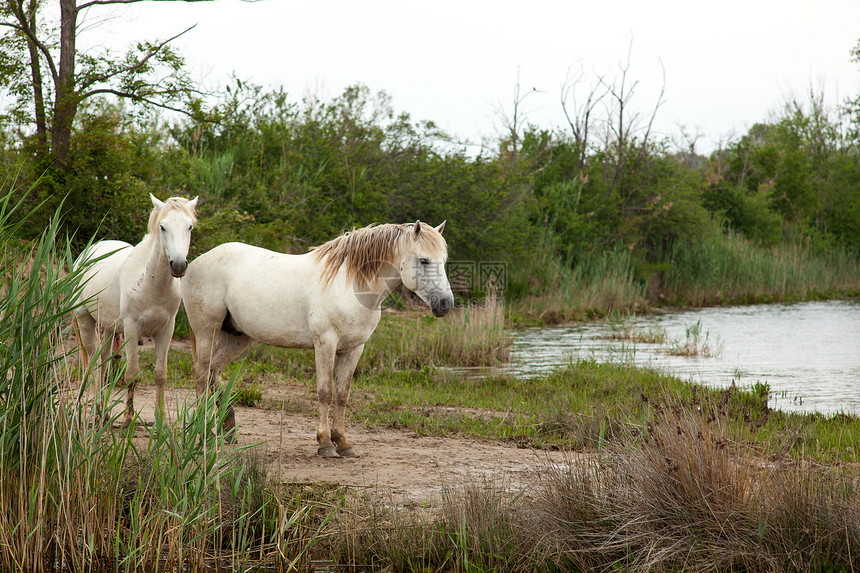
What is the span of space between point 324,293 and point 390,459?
1326mm

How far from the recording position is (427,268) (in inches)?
208

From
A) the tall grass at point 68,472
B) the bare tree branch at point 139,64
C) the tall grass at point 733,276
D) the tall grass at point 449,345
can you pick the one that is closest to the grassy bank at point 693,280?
the tall grass at point 733,276

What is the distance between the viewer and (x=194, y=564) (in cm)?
366

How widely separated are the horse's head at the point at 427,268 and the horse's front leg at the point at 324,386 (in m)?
0.75

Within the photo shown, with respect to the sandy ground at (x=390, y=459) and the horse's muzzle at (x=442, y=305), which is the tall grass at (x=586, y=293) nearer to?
the sandy ground at (x=390, y=459)

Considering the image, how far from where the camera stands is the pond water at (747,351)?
9.28 meters

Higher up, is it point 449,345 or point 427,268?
point 427,268

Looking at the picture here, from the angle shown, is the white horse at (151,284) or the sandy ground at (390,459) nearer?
the sandy ground at (390,459)

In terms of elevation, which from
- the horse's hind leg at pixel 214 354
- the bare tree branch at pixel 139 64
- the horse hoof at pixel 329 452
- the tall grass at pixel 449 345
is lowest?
the horse hoof at pixel 329 452

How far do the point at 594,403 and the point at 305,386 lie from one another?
3307 millimetres

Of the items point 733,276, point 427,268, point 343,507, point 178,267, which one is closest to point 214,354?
point 178,267

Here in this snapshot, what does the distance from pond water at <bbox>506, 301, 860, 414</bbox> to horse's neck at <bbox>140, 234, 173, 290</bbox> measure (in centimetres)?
465

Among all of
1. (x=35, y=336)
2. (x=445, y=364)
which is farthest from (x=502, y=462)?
(x=445, y=364)

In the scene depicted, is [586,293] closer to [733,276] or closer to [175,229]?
[733,276]
